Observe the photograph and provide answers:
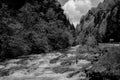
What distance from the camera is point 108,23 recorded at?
188 feet

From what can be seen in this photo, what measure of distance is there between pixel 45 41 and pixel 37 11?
8.34 meters

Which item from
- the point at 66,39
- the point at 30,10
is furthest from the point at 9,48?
the point at 66,39

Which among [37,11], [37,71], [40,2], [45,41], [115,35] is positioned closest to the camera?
[37,71]

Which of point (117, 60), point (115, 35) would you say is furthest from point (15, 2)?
point (115, 35)

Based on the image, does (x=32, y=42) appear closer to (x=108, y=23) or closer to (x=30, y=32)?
(x=30, y=32)

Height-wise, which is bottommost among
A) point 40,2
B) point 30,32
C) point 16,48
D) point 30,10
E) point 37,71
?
point 37,71

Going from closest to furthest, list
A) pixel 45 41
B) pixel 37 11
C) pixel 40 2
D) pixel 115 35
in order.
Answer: pixel 45 41 → pixel 37 11 → pixel 40 2 → pixel 115 35

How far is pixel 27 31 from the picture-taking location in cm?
2455

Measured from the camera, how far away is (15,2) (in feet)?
95.2

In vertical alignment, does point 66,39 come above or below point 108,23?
below

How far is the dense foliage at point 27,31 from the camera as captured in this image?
782 inches

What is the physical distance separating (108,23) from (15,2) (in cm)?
3588

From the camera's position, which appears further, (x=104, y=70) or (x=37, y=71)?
(x=37, y=71)

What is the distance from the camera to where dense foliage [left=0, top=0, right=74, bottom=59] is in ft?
65.2
